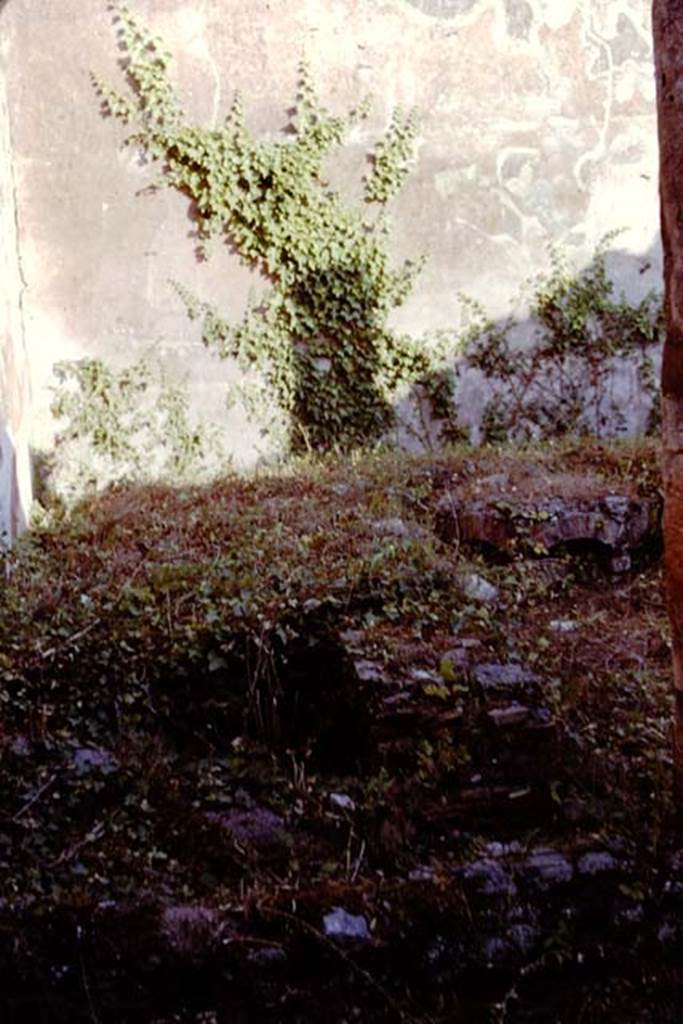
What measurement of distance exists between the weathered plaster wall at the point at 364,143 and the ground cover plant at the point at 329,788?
11.2 ft

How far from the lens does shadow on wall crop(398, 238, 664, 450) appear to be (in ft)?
28.9

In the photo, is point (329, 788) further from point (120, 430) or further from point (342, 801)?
point (120, 430)

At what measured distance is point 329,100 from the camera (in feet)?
27.6

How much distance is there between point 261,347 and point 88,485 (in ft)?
5.58

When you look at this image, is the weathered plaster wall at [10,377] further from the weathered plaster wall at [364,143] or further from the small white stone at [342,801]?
the small white stone at [342,801]

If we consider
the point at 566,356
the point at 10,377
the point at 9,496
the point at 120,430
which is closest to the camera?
the point at 9,496

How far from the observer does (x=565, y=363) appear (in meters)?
8.95

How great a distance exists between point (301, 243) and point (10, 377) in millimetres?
2830

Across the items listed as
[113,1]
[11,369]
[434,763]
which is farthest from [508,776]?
[113,1]

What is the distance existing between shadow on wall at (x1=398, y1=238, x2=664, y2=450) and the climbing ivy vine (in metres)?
0.36

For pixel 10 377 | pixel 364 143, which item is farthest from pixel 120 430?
pixel 364 143

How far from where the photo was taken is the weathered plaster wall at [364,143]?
807 cm

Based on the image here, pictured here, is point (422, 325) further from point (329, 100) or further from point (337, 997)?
point (337, 997)

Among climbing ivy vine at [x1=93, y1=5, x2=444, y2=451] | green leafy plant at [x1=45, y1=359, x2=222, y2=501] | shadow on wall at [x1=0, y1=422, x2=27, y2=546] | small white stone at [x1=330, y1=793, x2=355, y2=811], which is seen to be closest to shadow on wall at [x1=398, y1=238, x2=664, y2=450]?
climbing ivy vine at [x1=93, y1=5, x2=444, y2=451]
